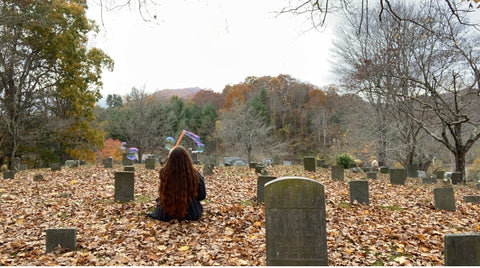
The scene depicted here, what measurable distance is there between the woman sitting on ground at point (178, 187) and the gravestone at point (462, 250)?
172 inches

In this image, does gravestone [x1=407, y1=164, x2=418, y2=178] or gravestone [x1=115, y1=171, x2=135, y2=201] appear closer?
gravestone [x1=115, y1=171, x2=135, y2=201]

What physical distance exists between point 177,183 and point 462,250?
4.68 m

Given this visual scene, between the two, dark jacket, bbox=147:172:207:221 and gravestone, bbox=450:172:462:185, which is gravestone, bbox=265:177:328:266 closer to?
dark jacket, bbox=147:172:207:221

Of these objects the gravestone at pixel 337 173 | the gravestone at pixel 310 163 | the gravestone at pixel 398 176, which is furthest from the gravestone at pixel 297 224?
the gravestone at pixel 310 163

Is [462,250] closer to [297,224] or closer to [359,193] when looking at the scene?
[297,224]

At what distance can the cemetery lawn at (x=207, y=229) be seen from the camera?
17.4 ft

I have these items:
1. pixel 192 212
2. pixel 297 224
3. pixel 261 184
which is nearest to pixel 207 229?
pixel 192 212

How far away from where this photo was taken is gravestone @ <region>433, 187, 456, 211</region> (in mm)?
8898

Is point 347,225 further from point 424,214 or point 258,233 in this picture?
point 424,214

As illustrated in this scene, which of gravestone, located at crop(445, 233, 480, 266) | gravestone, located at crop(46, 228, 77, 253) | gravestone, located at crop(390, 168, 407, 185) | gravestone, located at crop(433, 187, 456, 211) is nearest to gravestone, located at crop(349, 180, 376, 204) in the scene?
gravestone, located at crop(433, 187, 456, 211)

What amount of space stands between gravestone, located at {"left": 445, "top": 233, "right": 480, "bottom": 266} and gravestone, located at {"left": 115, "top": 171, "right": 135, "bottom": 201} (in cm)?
701

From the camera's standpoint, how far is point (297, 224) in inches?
194

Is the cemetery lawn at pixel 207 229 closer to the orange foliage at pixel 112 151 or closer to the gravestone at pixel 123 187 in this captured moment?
the gravestone at pixel 123 187

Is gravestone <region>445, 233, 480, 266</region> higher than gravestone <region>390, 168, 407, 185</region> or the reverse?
the reverse
